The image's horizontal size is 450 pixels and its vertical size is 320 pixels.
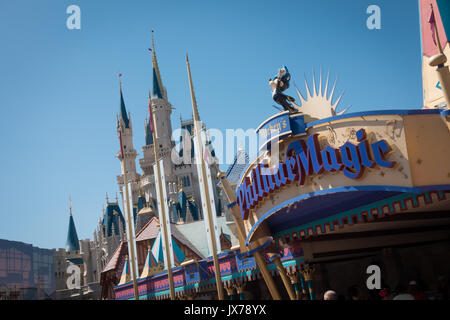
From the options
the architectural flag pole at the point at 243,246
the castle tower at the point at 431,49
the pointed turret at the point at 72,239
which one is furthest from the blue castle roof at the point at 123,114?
the castle tower at the point at 431,49

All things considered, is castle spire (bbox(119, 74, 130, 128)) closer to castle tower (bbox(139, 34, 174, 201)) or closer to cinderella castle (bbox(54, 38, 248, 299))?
cinderella castle (bbox(54, 38, 248, 299))

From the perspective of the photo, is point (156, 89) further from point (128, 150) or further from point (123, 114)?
point (128, 150)

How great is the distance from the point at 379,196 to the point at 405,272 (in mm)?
9373

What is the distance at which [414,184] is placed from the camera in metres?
10.5

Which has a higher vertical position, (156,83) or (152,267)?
(156,83)

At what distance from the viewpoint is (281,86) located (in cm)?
1533

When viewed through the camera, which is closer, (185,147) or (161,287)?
(161,287)

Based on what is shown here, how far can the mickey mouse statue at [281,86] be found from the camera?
594 inches

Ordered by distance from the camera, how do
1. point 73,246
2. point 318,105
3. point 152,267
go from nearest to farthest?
point 318,105 < point 152,267 < point 73,246

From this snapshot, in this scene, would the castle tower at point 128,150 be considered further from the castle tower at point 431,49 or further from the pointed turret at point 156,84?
the castle tower at point 431,49

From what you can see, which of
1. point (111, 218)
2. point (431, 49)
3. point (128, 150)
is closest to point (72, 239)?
point (111, 218)

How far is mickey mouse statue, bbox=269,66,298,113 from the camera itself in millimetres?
15078
